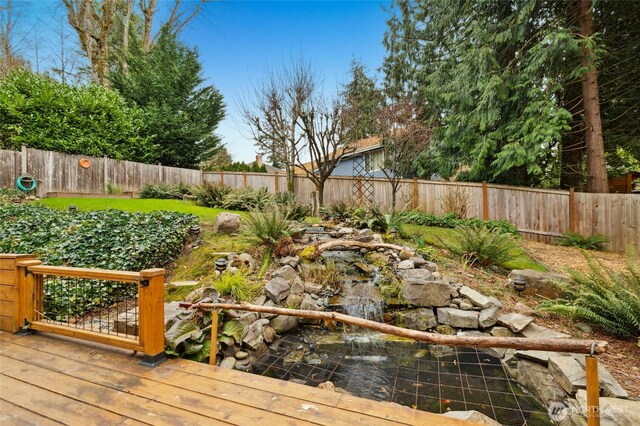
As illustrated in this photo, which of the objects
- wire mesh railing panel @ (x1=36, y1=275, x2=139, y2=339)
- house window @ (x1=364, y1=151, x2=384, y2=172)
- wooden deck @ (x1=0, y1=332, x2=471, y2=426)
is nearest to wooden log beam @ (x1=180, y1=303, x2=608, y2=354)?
wooden deck @ (x1=0, y1=332, x2=471, y2=426)

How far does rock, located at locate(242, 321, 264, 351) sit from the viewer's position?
9.54ft

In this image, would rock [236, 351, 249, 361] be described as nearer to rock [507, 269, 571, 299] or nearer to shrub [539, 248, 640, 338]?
shrub [539, 248, 640, 338]

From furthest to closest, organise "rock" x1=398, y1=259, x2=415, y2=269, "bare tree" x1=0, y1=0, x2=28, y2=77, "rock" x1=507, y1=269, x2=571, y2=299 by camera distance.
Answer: "bare tree" x1=0, y1=0, x2=28, y2=77
"rock" x1=398, y1=259, x2=415, y2=269
"rock" x1=507, y1=269, x2=571, y2=299

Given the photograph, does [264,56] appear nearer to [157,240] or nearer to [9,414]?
[157,240]

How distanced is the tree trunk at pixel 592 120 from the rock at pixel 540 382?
6813mm

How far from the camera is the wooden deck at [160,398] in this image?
1532mm

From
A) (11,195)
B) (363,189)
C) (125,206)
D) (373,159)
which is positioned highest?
(373,159)

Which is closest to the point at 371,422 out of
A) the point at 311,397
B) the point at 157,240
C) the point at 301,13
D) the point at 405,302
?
the point at 311,397

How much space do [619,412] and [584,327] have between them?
5.28 feet

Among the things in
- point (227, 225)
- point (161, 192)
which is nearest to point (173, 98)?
point (161, 192)

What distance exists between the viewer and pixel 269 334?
317 centimetres

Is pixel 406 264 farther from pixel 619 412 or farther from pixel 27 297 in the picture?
pixel 27 297

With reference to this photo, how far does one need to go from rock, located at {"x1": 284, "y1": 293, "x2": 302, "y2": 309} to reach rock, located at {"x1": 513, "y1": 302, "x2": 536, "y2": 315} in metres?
2.62

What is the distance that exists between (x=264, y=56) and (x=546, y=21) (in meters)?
7.68
